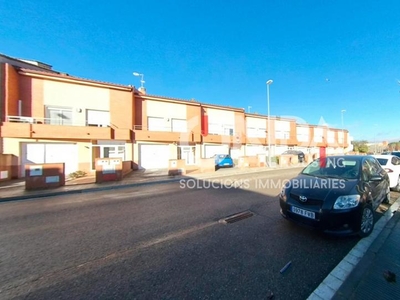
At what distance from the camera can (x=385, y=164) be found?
7004mm

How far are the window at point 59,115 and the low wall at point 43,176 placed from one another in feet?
24.7

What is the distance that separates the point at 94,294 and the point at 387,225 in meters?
5.53

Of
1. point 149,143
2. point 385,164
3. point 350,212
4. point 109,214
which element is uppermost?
point 149,143

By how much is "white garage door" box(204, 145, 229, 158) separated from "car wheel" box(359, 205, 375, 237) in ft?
59.7

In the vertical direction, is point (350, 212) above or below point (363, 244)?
above

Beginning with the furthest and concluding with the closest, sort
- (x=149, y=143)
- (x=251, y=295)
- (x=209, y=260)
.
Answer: (x=149, y=143)
(x=209, y=260)
(x=251, y=295)

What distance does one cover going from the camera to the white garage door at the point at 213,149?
21.7 metres

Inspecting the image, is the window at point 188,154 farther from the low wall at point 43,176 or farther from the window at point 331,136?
the window at point 331,136

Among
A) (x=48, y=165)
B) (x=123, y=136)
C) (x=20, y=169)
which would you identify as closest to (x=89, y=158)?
(x=123, y=136)

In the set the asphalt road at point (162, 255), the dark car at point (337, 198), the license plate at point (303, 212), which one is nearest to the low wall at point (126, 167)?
the asphalt road at point (162, 255)

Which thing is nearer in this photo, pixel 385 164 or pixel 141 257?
pixel 141 257

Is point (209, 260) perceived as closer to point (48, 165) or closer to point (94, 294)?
point (94, 294)

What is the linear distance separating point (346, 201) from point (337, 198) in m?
0.18

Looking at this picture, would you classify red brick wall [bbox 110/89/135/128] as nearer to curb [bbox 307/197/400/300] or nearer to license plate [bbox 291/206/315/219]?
license plate [bbox 291/206/315/219]
